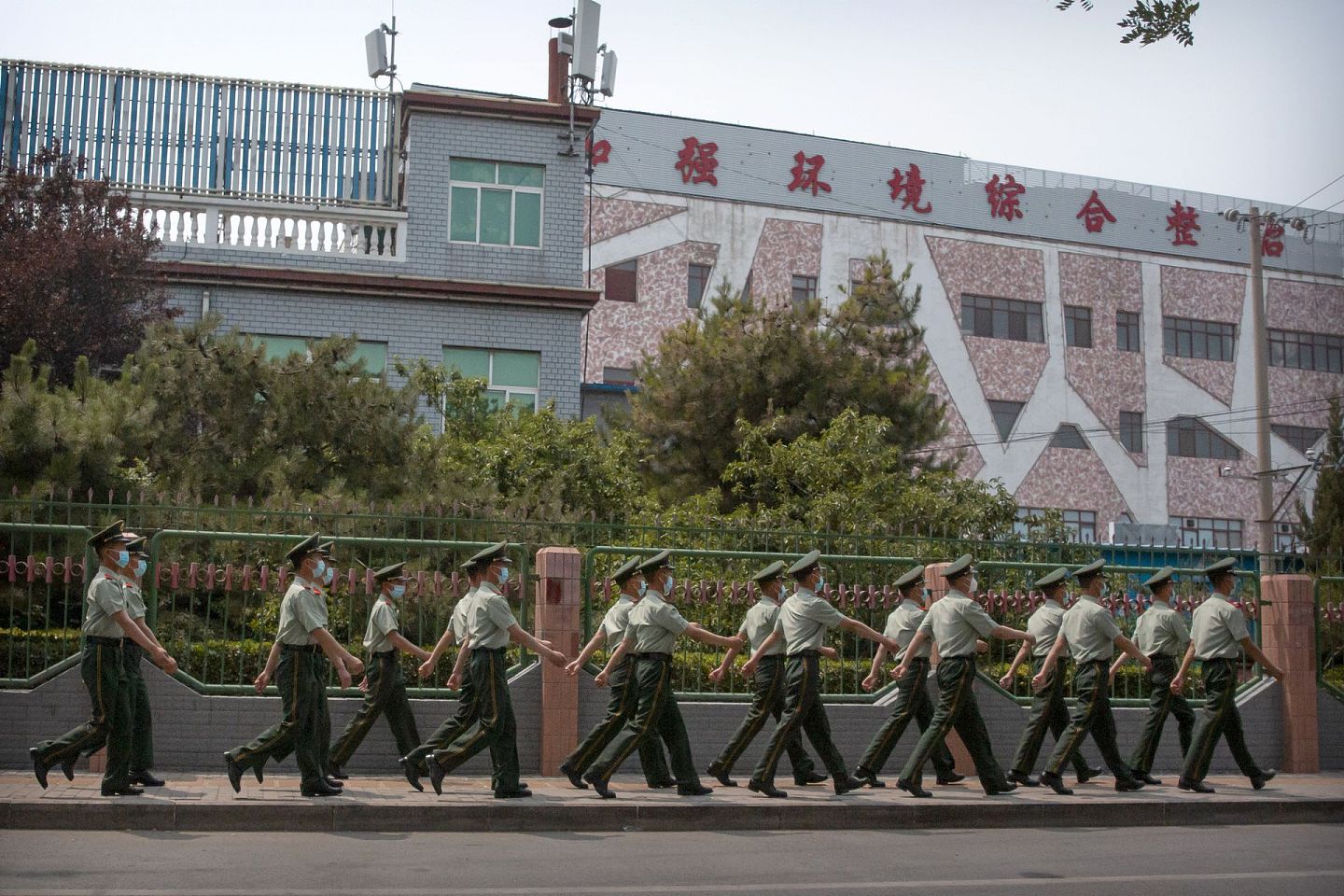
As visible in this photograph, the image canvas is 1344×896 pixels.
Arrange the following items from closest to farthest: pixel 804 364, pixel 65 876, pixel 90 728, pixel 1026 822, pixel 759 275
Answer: pixel 65 876
pixel 90 728
pixel 1026 822
pixel 804 364
pixel 759 275

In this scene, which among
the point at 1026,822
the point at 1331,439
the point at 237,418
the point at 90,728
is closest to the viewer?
the point at 90,728

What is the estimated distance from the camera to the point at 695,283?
41.6 metres

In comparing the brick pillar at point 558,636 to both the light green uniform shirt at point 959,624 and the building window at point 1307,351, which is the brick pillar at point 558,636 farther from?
the building window at point 1307,351

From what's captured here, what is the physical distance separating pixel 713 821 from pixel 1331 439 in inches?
951

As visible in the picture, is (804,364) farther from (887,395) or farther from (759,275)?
(759,275)

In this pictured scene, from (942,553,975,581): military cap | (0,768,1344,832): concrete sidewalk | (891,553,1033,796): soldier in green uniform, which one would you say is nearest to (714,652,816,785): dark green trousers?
(0,768,1344,832): concrete sidewalk

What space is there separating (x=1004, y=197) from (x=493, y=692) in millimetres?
37611

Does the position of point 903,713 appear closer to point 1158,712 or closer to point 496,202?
point 1158,712

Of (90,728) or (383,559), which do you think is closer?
(90,728)

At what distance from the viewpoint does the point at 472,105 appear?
26.7 meters

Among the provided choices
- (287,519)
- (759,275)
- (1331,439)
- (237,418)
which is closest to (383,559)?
(287,519)

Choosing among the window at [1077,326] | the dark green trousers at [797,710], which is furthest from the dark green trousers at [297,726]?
the window at [1077,326]

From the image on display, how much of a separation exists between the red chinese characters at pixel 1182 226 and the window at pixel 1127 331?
112 inches

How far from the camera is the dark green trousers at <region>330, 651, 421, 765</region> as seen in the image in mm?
11352
